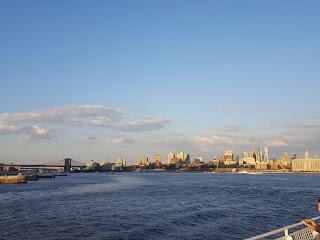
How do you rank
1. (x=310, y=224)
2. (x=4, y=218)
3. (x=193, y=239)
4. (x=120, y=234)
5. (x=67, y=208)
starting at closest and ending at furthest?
1. (x=310, y=224)
2. (x=193, y=239)
3. (x=120, y=234)
4. (x=4, y=218)
5. (x=67, y=208)

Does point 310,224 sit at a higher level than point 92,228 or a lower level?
higher

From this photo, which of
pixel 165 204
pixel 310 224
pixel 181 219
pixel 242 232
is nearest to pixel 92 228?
pixel 181 219

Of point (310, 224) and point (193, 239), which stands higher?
point (310, 224)

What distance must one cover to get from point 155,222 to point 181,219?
3.36 meters

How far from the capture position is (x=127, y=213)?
5094 centimetres

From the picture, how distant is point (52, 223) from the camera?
142 feet

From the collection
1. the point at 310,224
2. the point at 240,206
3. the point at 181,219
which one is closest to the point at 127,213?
the point at 181,219

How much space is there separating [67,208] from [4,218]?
10.7m

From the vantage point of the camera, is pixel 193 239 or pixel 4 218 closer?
pixel 193 239

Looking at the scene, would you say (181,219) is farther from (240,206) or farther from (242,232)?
(240,206)

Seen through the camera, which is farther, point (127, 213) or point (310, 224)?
point (127, 213)

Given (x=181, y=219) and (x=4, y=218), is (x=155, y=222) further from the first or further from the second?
(x=4, y=218)

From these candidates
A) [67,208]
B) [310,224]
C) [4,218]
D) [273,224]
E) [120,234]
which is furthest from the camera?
[67,208]

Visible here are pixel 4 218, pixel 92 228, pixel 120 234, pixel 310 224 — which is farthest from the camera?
pixel 4 218
